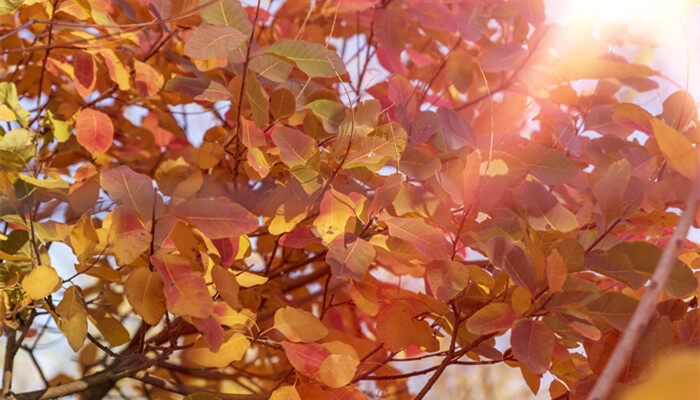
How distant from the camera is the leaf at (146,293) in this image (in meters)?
0.49

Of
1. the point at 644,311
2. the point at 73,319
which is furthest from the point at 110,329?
the point at 644,311

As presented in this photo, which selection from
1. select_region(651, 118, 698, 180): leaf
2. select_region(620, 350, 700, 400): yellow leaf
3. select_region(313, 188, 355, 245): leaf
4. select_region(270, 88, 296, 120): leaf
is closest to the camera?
select_region(620, 350, 700, 400): yellow leaf

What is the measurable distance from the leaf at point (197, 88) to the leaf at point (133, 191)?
104 millimetres

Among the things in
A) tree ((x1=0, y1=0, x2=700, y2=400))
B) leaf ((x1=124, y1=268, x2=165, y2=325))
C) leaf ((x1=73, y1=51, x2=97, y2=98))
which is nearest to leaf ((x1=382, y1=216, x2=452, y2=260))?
tree ((x1=0, y1=0, x2=700, y2=400))

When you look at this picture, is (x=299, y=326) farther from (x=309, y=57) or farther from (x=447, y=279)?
(x=309, y=57)

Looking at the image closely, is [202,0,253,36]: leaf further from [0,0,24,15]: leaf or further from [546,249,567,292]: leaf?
[546,249,567,292]: leaf

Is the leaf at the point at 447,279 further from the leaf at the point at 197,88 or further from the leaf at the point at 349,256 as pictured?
the leaf at the point at 197,88

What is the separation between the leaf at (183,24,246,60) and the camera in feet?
1.68

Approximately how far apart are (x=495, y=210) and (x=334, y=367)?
0.21m

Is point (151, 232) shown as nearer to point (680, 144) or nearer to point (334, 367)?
point (334, 367)

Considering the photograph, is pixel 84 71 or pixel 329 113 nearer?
pixel 329 113

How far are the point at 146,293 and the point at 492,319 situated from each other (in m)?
0.29

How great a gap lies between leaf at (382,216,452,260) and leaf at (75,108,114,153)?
1.31ft

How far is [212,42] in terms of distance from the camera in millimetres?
520
